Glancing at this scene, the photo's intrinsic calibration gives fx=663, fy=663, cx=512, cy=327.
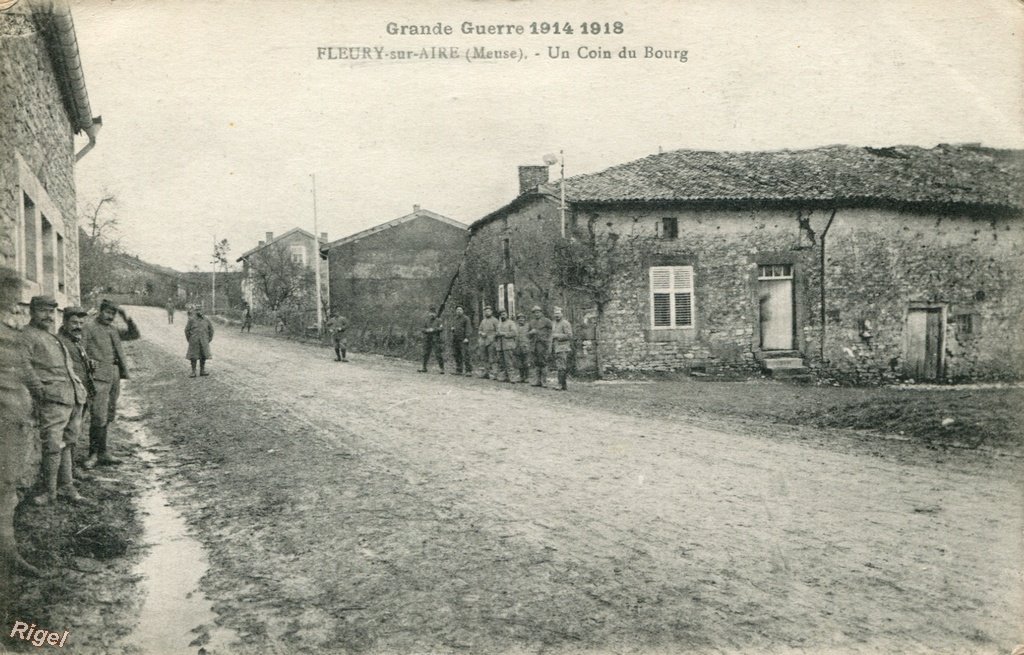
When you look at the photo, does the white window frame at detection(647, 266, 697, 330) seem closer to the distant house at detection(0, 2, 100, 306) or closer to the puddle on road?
the distant house at detection(0, 2, 100, 306)

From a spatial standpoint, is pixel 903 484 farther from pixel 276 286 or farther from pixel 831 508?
pixel 276 286

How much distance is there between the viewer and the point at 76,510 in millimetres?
4301

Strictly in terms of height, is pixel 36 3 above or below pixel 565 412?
above

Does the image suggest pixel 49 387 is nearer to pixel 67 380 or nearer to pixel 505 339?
pixel 67 380

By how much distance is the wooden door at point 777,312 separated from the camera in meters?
14.4

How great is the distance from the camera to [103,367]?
582 centimetres

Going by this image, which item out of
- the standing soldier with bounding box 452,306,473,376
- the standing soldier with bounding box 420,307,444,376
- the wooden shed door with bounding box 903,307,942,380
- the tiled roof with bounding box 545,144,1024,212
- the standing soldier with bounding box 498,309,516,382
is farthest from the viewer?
the standing soldier with bounding box 420,307,444,376

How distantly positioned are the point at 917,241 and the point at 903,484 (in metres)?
10.5

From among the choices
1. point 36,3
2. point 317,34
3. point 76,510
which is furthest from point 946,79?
point 76,510

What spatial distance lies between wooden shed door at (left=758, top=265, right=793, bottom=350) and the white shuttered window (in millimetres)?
1574

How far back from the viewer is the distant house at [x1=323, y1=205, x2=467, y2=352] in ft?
85.0

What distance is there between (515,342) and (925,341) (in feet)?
28.0

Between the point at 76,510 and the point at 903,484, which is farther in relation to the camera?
the point at 903,484

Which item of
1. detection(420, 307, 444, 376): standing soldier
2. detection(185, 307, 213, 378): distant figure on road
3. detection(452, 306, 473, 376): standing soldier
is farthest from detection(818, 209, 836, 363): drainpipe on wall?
detection(185, 307, 213, 378): distant figure on road
